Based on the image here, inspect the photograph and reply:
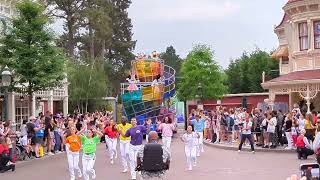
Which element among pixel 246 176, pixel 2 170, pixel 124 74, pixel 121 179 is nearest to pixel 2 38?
pixel 2 170

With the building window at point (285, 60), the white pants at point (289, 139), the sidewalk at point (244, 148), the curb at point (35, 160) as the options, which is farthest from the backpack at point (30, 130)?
the building window at point (285, 60)

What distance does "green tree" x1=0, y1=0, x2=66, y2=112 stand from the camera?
28094 millimetres

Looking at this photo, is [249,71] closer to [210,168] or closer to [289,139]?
[289,139]

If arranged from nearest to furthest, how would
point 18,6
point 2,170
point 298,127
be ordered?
point 2,170, point 298,127, point 18,6

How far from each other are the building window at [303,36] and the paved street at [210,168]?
13.7m

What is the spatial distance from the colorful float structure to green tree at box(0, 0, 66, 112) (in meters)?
9.54

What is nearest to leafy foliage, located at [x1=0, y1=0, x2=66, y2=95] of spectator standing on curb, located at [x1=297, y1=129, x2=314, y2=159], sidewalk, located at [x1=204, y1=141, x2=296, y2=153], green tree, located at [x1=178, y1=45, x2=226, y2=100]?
sidewalk, located at [x1=204, y1=141, x2=296, y2=153]

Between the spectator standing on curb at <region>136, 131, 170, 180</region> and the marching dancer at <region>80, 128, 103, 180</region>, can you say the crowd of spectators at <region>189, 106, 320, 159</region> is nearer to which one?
the marching dancer at <region>80, 128, 103, 180</region>

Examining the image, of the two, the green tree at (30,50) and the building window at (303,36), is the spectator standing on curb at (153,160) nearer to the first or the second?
the green tree at (30,50)

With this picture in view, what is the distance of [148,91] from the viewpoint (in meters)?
38.1

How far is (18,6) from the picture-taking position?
1115 inches

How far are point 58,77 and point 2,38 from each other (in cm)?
339

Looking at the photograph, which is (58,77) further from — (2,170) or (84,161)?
(84,161)

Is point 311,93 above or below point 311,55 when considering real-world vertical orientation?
below
